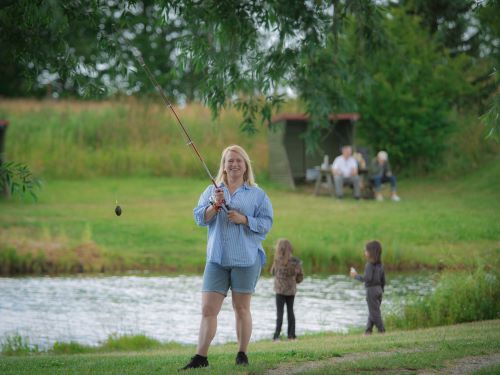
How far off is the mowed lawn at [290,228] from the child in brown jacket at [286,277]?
160 inches

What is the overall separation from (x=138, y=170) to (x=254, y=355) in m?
22.9

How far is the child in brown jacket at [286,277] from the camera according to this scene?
1112 cm

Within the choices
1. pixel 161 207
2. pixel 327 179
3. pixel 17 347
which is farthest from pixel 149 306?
pixel 327 179

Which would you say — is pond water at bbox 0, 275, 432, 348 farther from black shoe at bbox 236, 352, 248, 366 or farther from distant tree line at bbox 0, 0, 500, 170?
black shoe at bbox 236, 352, 248, 366

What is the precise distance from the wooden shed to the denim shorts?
22.1 metres

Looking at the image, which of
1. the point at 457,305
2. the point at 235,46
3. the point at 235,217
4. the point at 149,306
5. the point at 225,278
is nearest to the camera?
the point at 235,217

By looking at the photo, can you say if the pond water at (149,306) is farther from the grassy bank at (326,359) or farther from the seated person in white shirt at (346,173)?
the seated person in white shirt at (346,173)

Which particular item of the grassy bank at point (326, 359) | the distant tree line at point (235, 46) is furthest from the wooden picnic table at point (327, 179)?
the grassy bank at point (326, 359)

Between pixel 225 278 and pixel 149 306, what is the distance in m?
7.52

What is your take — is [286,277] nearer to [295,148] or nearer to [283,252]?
[283,252]

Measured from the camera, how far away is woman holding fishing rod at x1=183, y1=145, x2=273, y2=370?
7.26 meters

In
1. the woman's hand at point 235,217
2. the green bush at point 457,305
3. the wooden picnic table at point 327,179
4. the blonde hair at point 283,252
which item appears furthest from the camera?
the wooden picnic table at point 327,179

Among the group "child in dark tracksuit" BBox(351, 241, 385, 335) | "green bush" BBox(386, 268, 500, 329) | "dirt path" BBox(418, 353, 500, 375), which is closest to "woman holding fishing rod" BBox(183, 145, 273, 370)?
"dirt path" BBox(418, 353, 500, 375)

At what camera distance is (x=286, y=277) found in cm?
1123
